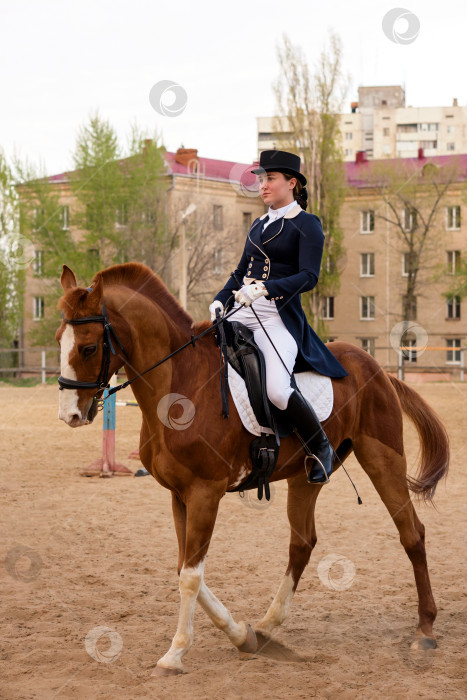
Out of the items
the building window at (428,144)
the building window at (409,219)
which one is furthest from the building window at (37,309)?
the building window at (428,144)

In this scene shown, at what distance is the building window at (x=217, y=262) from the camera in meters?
41.9

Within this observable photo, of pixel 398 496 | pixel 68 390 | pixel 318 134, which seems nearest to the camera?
pixel 68 390

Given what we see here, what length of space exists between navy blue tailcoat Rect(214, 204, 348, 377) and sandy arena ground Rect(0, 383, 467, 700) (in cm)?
176

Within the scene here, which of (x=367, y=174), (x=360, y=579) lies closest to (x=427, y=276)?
(x=367, y=174)

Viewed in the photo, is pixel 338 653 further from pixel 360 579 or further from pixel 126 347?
pixel 126 347

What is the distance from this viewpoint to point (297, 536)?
5422mm

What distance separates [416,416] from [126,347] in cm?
245

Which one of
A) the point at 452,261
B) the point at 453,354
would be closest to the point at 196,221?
the point at 452,261

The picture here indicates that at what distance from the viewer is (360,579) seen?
644 cm

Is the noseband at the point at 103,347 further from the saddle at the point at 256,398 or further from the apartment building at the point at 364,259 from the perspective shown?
the apartment building at the point at 364,259

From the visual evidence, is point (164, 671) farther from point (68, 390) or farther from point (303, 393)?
point (303, 393)

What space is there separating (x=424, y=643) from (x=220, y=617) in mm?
1324

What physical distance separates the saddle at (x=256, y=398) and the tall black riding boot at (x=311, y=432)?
9cm

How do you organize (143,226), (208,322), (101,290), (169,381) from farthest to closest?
(143,226)
(208,322)
(169,381)
(101,290)
